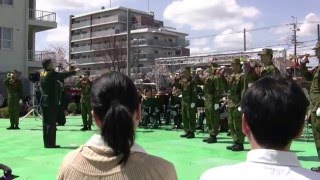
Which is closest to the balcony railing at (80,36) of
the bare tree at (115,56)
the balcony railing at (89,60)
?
the balcony railing at (89,60)

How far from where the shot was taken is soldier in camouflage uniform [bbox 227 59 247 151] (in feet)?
28.8

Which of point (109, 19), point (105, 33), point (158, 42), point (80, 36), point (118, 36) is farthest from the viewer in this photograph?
point (80, 36)

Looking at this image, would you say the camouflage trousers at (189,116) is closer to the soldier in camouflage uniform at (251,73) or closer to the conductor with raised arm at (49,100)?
the soldier in camouflage uniform at (251,73)

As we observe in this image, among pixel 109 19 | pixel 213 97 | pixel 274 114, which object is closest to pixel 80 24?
pixel 109 19

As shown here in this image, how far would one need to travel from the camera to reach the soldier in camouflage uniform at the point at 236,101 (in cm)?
877

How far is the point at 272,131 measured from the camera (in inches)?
70.3

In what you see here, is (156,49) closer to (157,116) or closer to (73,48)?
(73,48)

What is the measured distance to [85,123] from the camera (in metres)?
13.4

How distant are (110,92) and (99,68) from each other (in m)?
73.6

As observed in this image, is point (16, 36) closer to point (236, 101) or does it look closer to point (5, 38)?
point (5, 38)

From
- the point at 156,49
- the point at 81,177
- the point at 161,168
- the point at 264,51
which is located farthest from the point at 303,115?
the point at 156,49

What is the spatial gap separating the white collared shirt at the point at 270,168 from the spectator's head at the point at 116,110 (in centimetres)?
48

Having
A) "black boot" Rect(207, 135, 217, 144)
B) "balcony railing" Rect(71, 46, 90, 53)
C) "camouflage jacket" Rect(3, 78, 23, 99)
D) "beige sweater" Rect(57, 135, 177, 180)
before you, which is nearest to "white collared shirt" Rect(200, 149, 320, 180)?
"beige sweater" Rect(57, 135, 177, 180)

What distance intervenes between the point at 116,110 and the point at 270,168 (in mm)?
685
